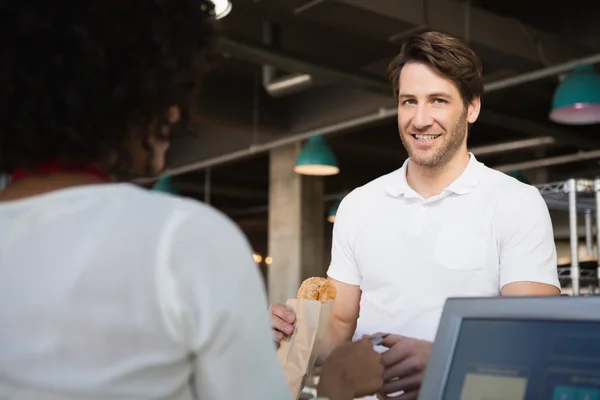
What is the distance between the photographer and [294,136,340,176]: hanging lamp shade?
6.61 metres

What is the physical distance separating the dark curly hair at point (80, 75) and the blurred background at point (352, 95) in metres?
2.50

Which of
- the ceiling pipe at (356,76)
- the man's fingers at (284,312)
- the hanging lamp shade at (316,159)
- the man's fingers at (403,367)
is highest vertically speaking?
the ceiling pipe at (356,76)

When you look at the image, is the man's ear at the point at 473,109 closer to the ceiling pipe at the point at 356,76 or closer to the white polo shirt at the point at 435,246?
the white polo shirt at the point at 435,246

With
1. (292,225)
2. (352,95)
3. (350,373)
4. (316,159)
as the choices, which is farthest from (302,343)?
(292,225)

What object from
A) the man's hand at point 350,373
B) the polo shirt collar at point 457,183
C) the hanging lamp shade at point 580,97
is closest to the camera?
the man's hand at point 350,373

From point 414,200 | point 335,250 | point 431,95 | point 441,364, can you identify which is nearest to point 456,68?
point 431,95

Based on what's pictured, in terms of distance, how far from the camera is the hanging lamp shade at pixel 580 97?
14.6 feet

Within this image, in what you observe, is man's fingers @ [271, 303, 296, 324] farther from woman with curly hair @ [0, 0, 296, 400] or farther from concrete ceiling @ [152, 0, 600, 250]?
concrete ceiling @ [152, 0, 600, 250]

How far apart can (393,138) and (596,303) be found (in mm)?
9310

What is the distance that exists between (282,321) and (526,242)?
69 cm

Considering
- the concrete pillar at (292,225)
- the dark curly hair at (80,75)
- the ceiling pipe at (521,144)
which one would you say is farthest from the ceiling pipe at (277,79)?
the dark curly hair at (80,75)

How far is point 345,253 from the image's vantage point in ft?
6.82

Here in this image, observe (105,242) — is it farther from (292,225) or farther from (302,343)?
(292,225)

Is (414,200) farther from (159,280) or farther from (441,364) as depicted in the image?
(159,280)
